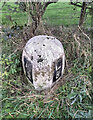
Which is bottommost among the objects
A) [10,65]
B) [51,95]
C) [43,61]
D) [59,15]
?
[51,95]

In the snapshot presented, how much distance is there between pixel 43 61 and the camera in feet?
6.86

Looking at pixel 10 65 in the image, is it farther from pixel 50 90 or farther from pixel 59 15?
pixel 59 15

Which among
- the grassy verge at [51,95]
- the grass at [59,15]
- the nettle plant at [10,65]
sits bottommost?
the grassy verge at [51,95]

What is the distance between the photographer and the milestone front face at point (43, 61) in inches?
82.5

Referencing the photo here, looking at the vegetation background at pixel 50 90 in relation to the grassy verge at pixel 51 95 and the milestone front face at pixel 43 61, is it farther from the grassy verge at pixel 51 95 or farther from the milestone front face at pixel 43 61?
the milestone front face at pixel 43 61

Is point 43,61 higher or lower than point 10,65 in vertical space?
higher

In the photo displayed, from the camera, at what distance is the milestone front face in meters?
2.10

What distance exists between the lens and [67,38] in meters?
3.19

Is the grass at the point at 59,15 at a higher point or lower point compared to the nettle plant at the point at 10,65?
higher

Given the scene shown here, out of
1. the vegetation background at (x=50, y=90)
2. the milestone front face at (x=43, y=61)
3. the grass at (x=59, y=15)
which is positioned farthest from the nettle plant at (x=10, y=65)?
the grass at (x=59, y=15)

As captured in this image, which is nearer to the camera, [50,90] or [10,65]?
→ [50,90]

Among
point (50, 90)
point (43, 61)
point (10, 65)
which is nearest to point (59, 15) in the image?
point (10, 65)

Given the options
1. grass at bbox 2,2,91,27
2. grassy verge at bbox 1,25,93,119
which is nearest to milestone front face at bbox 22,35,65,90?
grassy verge at bbox 1,25,93,119

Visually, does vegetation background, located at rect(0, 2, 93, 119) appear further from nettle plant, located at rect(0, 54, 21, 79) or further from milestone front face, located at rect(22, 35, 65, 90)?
milestone front face, located at rect(22, 35, 65, 90)
